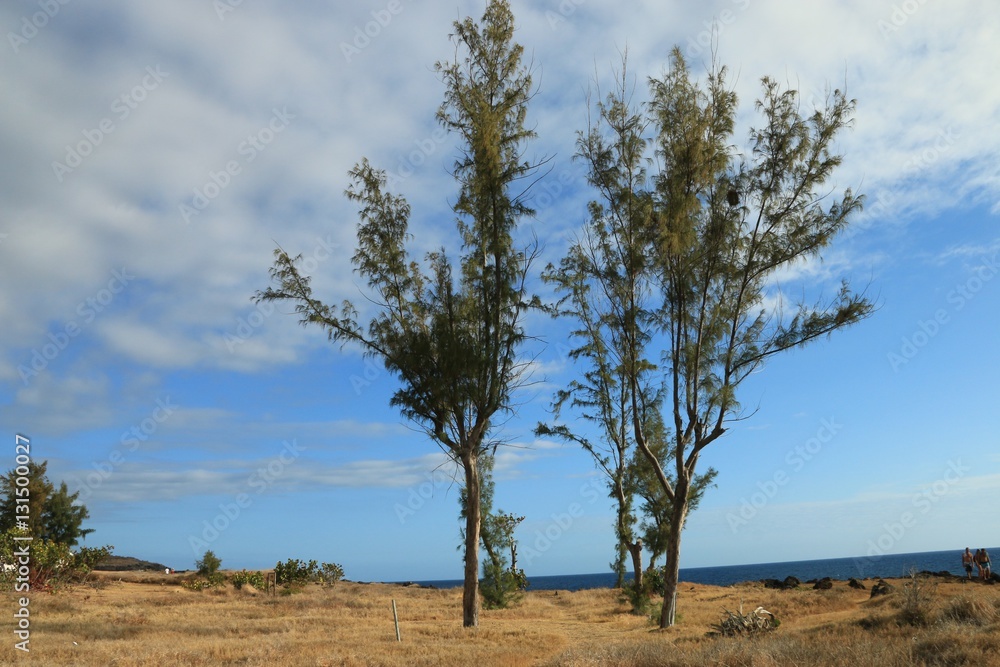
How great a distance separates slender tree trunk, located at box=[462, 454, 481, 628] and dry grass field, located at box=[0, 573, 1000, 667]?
82 centimetres

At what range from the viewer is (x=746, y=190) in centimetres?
2231

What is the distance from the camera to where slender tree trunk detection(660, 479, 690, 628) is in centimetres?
2075

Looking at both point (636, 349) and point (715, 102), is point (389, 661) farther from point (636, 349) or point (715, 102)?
point (715, 102)

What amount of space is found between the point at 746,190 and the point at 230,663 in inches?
760

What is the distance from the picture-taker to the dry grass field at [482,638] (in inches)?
441

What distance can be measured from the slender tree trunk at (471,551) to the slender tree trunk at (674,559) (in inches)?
223

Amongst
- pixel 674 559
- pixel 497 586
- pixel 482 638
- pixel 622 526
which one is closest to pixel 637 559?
pixel 622 526

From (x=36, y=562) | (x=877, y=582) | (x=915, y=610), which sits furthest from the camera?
(x=877, y=582)

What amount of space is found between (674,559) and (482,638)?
6.70 meters

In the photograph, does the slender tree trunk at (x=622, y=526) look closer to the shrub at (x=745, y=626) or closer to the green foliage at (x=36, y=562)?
the shrub at (x=745, y=626)

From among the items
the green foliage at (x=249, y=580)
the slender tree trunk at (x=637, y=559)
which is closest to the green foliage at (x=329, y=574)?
the green foliage at (x=249, y=580)

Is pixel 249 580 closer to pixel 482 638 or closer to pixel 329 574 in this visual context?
pixel 329 574

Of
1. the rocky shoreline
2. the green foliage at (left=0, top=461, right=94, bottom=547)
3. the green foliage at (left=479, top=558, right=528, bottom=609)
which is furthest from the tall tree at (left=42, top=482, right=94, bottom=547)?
the rocky shoreline

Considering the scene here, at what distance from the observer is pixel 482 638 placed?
1770cm
